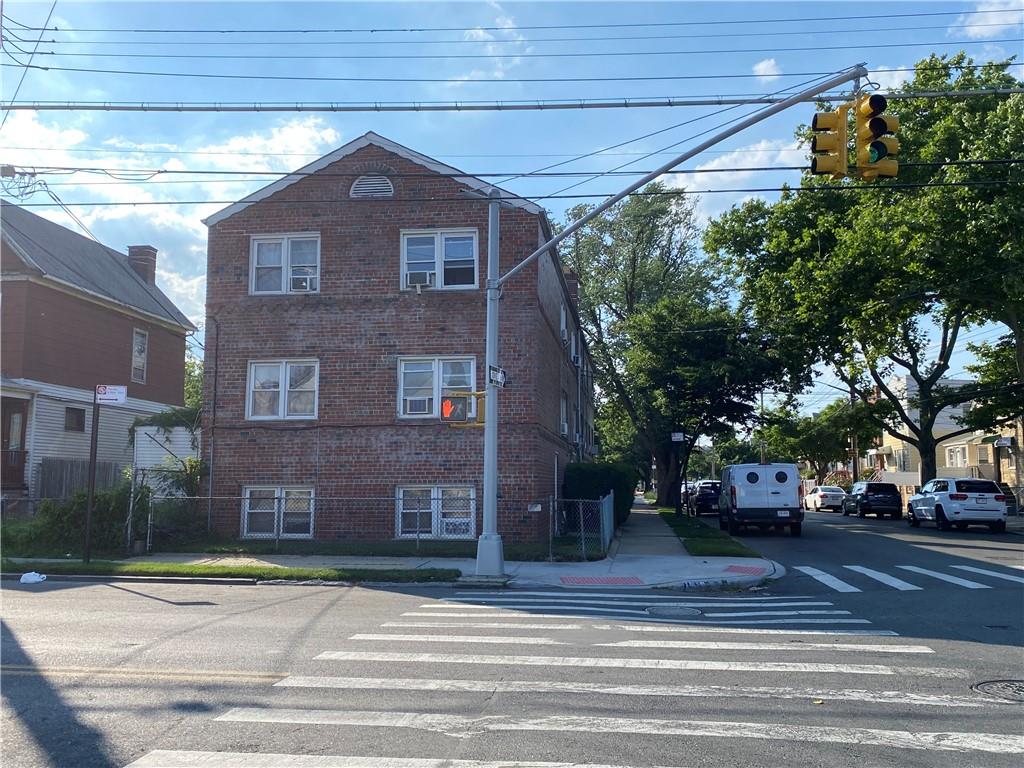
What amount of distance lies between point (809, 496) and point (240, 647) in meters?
51.2

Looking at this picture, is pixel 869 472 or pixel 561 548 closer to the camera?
pixel 561 548

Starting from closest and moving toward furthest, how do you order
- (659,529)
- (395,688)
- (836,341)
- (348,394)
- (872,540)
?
(395,688)
(348,394)
(872,540)
(659,529)
(836,341)

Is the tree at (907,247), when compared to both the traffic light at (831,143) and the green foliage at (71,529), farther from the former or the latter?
the green foliage at (71,529)

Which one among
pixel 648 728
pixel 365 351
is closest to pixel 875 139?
pixel 648 728

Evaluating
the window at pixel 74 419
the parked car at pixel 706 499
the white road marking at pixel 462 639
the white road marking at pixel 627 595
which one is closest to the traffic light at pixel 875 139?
the white road marking at pixel 627 595

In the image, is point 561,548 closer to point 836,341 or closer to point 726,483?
point 726,483

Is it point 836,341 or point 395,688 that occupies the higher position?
point 836,341

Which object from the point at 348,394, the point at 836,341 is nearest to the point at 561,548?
the point at 348,394

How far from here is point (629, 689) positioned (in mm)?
6945

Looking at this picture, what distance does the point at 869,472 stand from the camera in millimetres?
68125

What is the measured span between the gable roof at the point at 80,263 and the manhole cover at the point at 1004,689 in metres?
26.4

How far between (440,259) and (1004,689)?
50.0ft

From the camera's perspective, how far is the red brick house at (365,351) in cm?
1945

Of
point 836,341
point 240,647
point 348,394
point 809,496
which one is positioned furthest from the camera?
point 809,496
